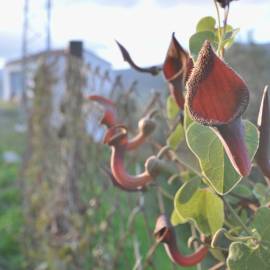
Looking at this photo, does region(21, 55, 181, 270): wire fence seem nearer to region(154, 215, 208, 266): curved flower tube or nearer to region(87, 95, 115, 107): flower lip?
region(87, 95, 115, 107): flower lip

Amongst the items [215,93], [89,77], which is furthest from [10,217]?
[215,93]

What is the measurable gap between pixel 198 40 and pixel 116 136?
0.48 ft

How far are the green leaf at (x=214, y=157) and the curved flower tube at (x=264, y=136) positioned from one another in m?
0.01

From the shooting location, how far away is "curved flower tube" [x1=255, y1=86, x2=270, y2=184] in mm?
486

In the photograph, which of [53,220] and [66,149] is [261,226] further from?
[53,220]

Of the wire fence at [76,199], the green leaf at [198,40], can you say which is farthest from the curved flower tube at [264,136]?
the wire fence at [76,199]

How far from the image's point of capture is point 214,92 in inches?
14.5

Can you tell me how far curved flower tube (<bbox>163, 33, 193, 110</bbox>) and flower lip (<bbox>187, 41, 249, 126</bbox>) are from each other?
0.71ft

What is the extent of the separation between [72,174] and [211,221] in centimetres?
245

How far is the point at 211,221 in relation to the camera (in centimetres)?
62

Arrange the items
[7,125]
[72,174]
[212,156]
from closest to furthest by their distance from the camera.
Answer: [212,156]
[72,174]
[7,125]

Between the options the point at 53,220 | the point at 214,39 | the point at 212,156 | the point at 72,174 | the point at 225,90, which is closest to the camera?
the point at 225,90

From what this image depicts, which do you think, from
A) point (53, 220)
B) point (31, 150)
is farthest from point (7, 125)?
point (53, 220)

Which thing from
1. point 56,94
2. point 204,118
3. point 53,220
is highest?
point 56,94
